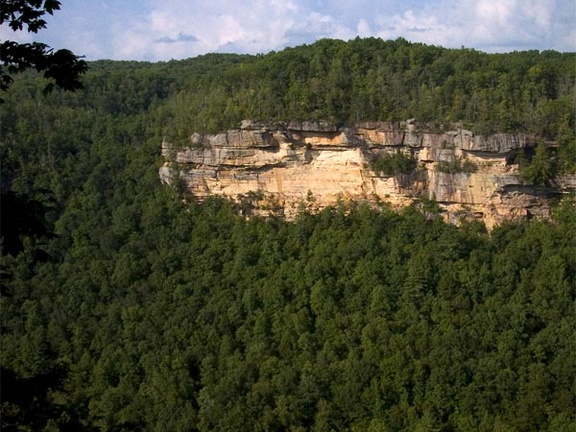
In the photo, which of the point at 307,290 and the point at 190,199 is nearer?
the point at 307,290

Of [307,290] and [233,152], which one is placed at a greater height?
[233,152]

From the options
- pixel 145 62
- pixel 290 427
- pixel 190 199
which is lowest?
pixel 290 427

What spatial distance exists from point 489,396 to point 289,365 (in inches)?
195

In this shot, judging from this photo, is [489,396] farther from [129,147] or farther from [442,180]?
[129,147]

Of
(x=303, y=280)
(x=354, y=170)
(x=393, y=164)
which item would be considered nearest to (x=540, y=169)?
(x=393, y=164)

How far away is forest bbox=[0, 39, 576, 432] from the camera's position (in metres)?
18.8

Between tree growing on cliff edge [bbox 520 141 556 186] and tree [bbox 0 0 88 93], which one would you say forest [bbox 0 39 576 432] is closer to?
tree growing on cliff edge [bbox 520 141 556 186]

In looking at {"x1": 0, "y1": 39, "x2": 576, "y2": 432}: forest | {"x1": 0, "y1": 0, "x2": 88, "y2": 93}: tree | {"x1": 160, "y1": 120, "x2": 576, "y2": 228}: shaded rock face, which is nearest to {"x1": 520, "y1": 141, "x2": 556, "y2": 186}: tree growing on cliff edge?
{"x1": 0, "y1": 39, "x2": 576, "y2": 432}: forest

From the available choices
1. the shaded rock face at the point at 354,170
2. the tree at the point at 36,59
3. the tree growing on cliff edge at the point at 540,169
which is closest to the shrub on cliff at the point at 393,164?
the shaded rock face at the point at 354,170

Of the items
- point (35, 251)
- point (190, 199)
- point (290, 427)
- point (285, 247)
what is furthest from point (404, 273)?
Answer: point (35, 251)

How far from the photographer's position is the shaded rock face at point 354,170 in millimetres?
25062

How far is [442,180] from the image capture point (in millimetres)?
25781

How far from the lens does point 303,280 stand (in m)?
23.8

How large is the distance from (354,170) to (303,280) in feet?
16.2
